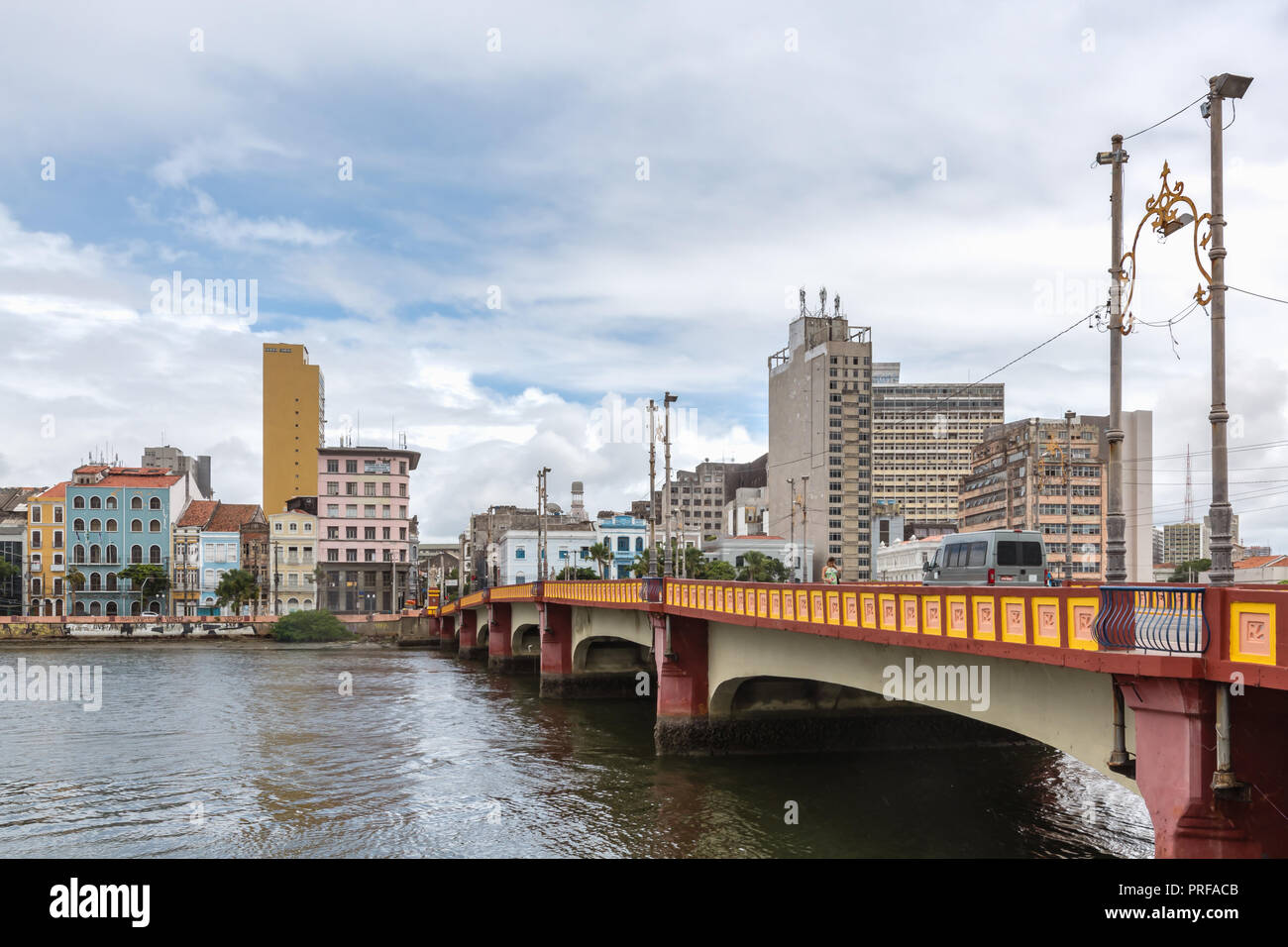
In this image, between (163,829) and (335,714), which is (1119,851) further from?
(335,714)

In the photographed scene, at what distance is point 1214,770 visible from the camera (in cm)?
1130

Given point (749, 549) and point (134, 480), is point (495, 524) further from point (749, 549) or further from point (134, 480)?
point (134, 480)

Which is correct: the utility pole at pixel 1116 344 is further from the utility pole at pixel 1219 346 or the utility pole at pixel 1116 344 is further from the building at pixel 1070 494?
the building at pixel 1070 494

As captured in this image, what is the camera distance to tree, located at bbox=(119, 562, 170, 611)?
110 metres

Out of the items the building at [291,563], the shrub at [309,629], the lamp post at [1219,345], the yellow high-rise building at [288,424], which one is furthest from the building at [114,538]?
the lamp post at [1219,345]

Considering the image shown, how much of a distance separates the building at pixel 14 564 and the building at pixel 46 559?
1.74 feet

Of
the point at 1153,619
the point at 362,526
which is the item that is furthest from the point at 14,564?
the point at 1153,619

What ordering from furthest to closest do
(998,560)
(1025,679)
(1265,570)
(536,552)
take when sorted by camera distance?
(536,552) < (1265,570) < (998,560) < (1025,679)

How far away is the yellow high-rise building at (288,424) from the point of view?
6314 inches

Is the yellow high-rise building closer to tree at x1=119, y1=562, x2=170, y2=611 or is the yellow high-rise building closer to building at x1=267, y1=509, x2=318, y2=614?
building at x1=267, y1=509, x2=318, y2=614

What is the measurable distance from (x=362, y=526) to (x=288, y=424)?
4765 cm

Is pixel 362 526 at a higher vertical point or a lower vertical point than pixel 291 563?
higher

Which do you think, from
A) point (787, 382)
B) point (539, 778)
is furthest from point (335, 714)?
point (787, 382)

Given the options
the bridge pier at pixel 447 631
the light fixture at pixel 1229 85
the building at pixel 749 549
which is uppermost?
the light fixture at pixel 1229 85
